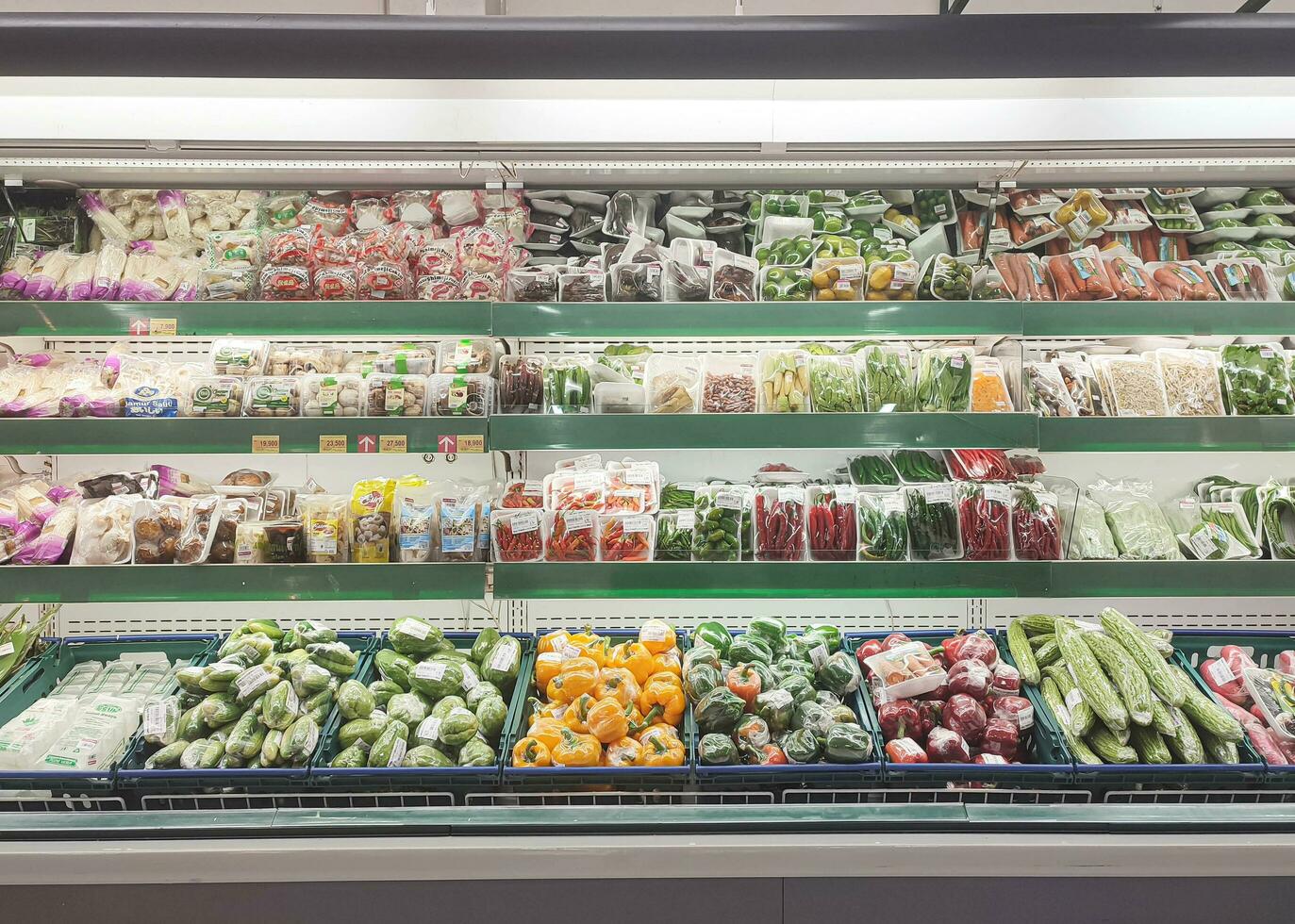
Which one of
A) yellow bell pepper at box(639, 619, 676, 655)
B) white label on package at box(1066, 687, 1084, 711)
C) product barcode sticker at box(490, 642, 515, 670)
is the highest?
yellow bell pepper at box(639, 619, 676, 655)

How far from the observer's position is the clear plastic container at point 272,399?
2.46 meters

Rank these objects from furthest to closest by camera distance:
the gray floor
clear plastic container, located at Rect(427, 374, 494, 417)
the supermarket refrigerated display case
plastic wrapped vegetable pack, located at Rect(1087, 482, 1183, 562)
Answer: plastic wrapped vegetable pack, located at Rect(1087, 482, 1183, 562) → clear plastic container, located at Rect(427, 374, 494, 417) → the gray floor → the supermarket refrigerated display case

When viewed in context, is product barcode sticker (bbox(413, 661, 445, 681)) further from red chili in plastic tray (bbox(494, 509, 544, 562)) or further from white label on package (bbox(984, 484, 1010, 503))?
white label on package (bbox(984, 484, 1010, 503))

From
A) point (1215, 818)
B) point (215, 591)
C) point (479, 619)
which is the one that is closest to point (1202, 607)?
point (1215, 818)

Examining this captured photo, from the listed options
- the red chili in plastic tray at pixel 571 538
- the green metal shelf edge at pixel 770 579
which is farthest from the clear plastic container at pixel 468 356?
the green metal shelf edge at pixel 770 579

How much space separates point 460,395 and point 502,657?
75cm

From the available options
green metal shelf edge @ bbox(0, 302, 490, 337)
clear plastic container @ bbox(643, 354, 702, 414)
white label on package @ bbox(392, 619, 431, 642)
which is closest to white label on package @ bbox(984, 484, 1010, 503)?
clear plastic container @ bbox(643, 354, 702, 414)

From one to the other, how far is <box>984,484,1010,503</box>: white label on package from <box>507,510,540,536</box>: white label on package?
126cm

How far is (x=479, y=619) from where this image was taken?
9.42 feet

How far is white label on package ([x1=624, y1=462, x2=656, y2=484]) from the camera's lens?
260 centimetres

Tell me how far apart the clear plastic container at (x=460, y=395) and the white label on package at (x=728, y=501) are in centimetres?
70

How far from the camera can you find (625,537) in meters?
2.40

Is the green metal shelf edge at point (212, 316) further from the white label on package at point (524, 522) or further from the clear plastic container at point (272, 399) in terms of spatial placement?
the white label on package at point (524, 522)

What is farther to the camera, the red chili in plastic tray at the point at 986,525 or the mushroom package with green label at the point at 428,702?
the red chili in plastic tray at the point at 986,525
